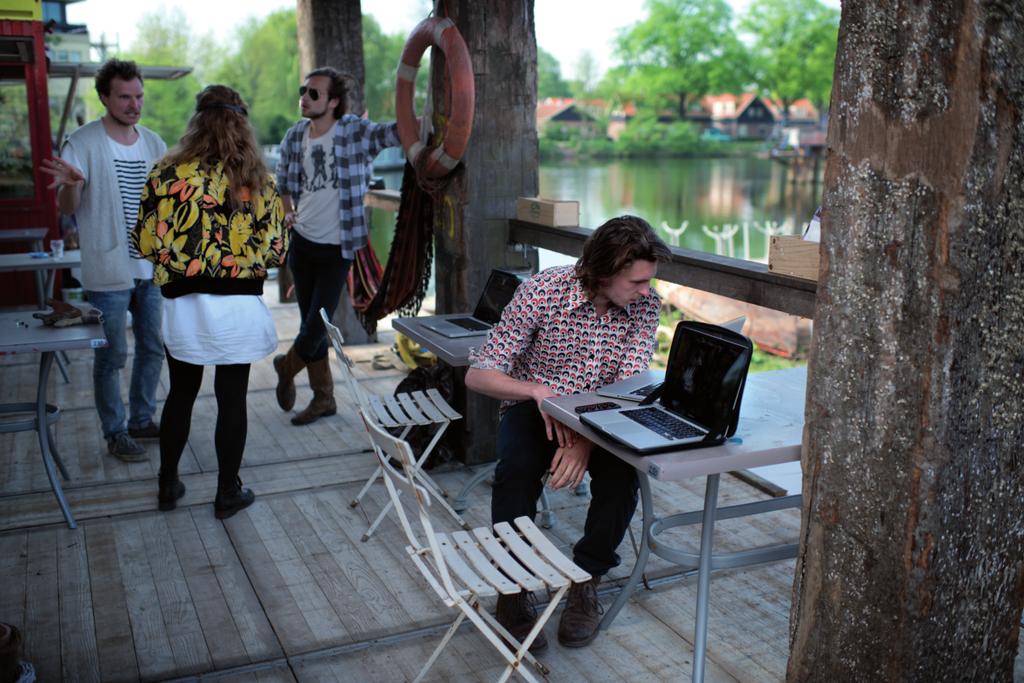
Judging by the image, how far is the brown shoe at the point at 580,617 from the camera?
3055mm

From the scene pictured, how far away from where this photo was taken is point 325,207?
507 centimetres

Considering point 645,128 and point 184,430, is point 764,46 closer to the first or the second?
point 645,128

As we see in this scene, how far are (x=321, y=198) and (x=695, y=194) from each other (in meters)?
51.1

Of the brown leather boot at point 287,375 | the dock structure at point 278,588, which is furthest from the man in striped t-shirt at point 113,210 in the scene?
the brown leather boot at point 287,375

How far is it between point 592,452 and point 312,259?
96.2 inches

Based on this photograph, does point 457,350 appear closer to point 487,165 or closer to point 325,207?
point 487,165

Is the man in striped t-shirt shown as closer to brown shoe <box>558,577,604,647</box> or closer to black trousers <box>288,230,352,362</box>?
black trousers <box>288,230,352,362</box>

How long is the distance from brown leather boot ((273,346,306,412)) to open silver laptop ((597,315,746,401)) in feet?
8.02

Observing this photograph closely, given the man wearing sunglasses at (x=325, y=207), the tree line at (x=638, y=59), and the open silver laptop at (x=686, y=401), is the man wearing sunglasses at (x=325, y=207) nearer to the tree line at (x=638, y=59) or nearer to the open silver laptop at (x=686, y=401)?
the open silver laptop at (x=686, y=401)

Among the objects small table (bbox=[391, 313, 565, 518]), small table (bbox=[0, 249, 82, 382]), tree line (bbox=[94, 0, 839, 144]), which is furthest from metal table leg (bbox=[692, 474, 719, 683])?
tree line (bbox=[94, 0, 839, 144])

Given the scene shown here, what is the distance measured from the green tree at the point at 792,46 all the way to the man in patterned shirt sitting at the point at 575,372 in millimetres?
67939

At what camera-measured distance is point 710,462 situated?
2.52m

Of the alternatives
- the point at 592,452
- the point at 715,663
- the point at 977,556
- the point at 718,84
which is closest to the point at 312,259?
the point at 592,452

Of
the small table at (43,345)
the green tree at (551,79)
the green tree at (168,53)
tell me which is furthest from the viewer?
the green tree at (551,79)
